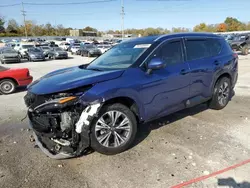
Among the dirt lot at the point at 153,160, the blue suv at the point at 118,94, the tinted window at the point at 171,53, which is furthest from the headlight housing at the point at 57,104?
the tinted window at the point at 171,53

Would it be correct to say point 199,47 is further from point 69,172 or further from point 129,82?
point 69,172

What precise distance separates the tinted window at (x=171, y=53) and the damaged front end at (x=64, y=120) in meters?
1.58

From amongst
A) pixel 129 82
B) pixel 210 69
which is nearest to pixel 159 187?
pixel 129 82

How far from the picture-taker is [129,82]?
136 inches

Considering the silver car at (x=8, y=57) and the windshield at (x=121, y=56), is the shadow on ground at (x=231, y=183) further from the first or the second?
the silver car at (x=8, y=57)

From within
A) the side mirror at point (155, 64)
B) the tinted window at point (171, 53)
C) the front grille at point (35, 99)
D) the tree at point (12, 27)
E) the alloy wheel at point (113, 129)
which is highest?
the tree at point (12, 27)

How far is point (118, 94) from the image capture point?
10.9ft

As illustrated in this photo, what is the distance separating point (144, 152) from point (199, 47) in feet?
8.41

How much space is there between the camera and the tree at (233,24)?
9881cm

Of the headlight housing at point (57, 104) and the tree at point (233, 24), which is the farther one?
the tree at point (233, 24)

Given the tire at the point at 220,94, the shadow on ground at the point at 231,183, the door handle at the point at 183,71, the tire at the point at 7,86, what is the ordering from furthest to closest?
the tire at the point at 7,86
the tire at the point at 220,94
the door handle at the point at 183,71
the shadow on ground at the point at 231,183

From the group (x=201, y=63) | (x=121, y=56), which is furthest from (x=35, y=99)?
(x=201, y=63)

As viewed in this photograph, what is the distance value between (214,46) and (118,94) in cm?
300

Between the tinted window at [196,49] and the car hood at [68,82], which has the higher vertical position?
the tinted window at [196,49]
